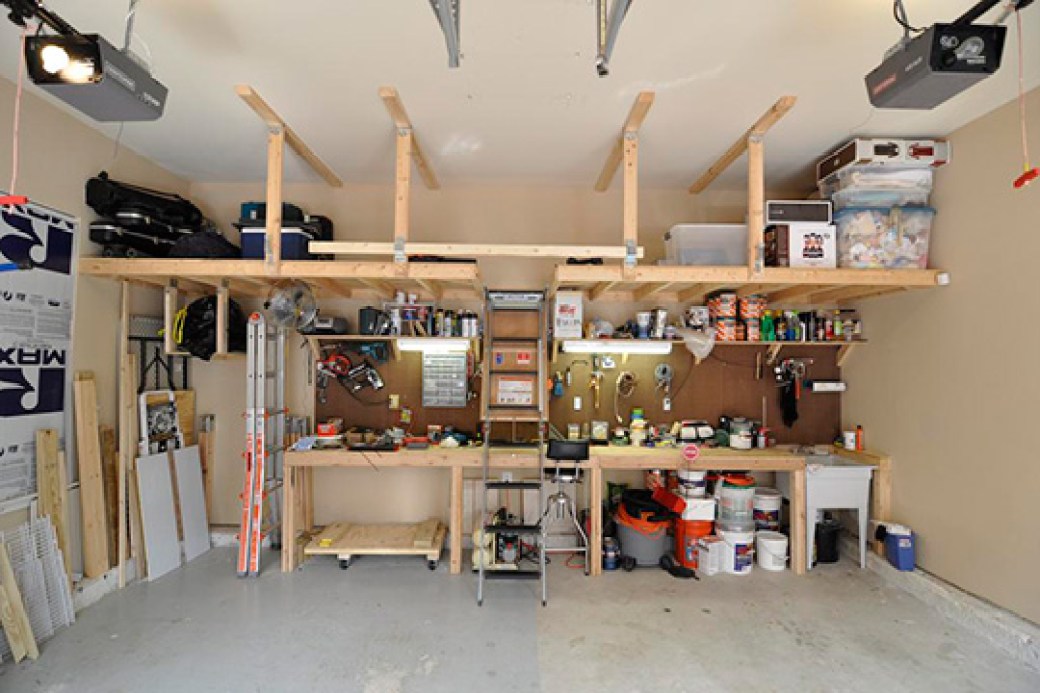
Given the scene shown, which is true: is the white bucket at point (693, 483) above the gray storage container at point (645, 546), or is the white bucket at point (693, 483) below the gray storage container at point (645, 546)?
above

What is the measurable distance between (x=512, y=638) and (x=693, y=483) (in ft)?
6.53

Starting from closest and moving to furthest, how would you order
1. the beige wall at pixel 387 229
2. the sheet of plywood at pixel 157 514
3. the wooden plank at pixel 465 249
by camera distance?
the wooden plank at pixel 465 249, the sheet of plywood at pixel 157 514, the beige wall at pixel 387 229

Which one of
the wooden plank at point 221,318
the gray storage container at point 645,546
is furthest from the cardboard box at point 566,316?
the wooden plank at point 221,318

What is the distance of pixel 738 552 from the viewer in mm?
4090

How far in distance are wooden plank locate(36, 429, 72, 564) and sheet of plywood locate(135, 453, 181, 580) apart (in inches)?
20.1

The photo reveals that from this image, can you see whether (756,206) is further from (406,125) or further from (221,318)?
(221,318)

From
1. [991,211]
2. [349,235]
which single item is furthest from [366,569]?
[991,211]

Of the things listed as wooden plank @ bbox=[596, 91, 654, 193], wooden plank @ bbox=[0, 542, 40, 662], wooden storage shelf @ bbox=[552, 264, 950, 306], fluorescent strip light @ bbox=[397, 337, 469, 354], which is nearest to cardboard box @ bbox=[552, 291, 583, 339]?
wooden storage shelf @ bbox=[552, 264, 950, 306]

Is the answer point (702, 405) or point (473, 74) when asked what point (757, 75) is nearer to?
point (473, 74)

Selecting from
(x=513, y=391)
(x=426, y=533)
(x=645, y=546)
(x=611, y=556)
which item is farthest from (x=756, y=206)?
(x=426, y=533)

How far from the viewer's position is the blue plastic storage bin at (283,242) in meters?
3.65

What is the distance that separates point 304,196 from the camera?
475 cm

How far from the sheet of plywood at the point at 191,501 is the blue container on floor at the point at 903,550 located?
5750 millimetres

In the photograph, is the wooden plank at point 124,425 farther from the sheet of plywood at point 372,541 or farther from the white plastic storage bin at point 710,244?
the white plastic storage bin at point 710,244
